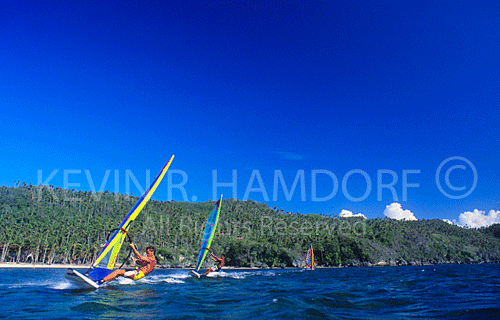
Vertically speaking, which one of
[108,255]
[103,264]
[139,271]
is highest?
[108,255]

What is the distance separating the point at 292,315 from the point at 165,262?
13321 centimetres

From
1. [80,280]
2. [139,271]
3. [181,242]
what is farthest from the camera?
[181,242]

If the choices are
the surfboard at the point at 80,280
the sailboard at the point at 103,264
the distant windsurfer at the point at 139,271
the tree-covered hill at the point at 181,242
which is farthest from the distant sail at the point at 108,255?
the tree-covered hill at the point at 181,242

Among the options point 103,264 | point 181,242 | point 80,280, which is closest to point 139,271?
point 103,264

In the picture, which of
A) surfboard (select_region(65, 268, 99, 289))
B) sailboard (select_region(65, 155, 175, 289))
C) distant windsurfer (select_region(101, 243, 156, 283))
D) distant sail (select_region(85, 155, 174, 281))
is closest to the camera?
surfboard (select_region(65, 268, 99, 289))

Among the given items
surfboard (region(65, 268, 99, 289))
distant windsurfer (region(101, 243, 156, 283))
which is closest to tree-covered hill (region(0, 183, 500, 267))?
distant windsurfer (region(101, 243, 156, 283))

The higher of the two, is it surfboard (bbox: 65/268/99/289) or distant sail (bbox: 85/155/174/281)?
distant sail (bbox: 85/155/174/281)

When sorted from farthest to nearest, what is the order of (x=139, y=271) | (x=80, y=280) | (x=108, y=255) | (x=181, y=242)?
(x=181, y=242) → (x=139, y=271) → (x=108, y=255) → (x=80, y=280)

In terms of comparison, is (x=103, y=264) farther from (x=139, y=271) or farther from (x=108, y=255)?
(x=139, y=271)

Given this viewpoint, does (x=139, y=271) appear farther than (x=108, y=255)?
Yes

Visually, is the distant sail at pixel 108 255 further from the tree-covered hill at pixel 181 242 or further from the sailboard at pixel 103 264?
the tree-covered hill at pixel 181 242

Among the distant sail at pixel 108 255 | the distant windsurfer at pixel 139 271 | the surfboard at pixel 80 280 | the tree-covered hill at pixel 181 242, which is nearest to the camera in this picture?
the surfboard at pixel 80 280

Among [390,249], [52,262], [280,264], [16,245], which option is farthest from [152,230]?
[390,249]

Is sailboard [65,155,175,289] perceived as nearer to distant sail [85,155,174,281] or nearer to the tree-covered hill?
distant sail [85,155,174,281]
